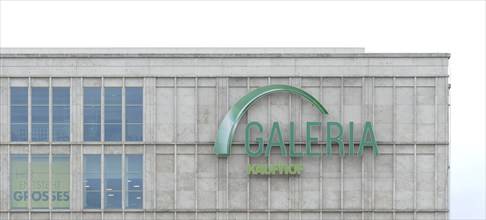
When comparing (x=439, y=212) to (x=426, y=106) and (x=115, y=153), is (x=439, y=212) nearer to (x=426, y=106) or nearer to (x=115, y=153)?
(x=426, y=106)

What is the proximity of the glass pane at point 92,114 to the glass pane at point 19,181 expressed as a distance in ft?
16.4

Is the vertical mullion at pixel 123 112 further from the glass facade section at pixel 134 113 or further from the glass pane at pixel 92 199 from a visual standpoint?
the glass pane at pixel 92 199

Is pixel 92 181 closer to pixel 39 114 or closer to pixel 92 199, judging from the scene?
pixel 92 199

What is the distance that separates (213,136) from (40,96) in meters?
12.2

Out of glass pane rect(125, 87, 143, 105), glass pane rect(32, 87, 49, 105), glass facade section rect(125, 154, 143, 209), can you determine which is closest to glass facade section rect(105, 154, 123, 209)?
glass facade section rect(125, 154, 143, 209)

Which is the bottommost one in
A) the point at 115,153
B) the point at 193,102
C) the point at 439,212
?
the point at 439,212

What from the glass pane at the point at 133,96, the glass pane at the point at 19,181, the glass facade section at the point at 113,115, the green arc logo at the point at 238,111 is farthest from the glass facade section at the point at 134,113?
the glass pane at the point at 19,181

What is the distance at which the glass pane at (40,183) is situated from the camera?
54531 mm

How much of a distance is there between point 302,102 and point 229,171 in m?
6.80

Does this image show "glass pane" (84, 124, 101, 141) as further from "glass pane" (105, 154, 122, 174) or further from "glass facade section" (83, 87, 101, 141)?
"glass pane" (105, 154, 122, 174)

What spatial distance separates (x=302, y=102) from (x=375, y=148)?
19.0ft

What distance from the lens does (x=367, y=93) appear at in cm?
5447

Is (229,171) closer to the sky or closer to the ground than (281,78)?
closer to the ground

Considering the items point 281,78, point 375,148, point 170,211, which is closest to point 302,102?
point 281,78
